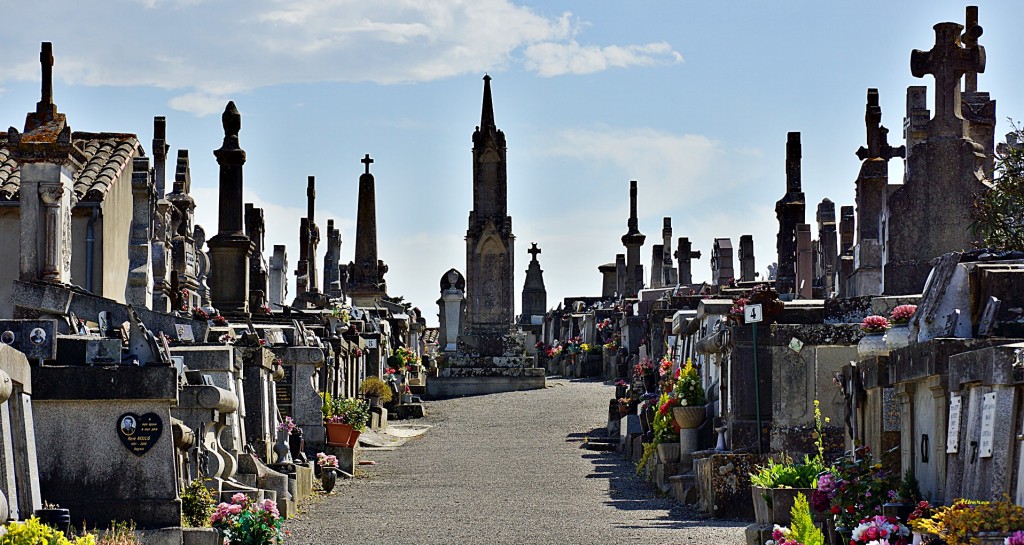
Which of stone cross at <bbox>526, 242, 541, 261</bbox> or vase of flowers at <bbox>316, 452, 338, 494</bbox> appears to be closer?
vase of flowers at <bbox>316, 452, 338, 494</bbox>

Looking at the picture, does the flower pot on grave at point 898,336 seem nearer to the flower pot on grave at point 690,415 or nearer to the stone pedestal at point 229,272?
the flower pot on grave at point 690,415

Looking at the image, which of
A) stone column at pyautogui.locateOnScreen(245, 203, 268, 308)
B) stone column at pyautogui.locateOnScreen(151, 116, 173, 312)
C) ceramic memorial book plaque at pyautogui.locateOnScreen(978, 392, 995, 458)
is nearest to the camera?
ceramic memorial book plaque at pyautogui.locateOnScreen(978, 392, 995, 458)

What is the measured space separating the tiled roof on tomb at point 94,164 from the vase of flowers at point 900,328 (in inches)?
385

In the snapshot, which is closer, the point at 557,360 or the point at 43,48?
the point at 43,48

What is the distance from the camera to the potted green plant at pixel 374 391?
101 ft

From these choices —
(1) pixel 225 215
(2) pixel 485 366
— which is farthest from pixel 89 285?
(2) pixel 485 366

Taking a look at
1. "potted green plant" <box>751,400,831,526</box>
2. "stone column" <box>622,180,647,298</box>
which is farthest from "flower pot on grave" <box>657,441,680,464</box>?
"stone column" <box>622,180,647,298</box>

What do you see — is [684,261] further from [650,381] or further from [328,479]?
[328,479]

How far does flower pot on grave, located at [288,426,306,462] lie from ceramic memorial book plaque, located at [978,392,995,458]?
11763 mm

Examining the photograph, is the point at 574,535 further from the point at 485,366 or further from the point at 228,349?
the point at 485,366

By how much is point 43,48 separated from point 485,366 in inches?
993

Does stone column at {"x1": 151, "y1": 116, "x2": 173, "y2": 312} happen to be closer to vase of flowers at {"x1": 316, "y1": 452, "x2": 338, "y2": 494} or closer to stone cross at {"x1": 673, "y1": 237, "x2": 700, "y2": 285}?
vase of flowers at {"x1": 316, "y1": 452, "x2": 338, "y2": 494}

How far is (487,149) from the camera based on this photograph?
51.9 m

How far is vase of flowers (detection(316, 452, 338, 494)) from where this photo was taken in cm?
2056
